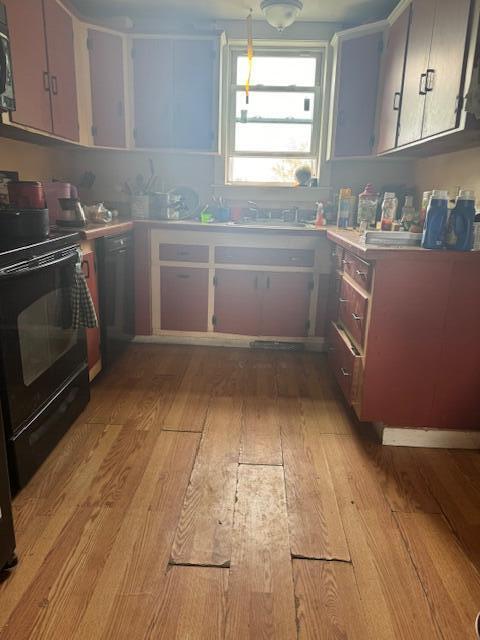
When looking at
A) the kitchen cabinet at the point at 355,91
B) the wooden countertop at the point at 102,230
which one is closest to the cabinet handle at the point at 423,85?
the kitchen cabinet at the point at 355,91

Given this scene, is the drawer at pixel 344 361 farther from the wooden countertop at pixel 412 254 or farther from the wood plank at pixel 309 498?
the wooden countertop at pixel 412 254

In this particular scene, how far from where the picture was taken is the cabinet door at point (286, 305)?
3053 mm

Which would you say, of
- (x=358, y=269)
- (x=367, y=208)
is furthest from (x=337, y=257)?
(x=358, y=269)

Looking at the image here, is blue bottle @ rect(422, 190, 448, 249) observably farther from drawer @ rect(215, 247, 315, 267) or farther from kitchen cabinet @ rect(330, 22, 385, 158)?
kitchen cabinet @ rect(330, 22, 385, 158)

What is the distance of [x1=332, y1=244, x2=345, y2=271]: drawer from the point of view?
2628mm

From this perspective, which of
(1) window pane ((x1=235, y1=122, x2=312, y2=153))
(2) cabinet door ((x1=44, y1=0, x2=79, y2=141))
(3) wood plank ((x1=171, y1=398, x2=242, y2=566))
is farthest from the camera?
(1) window pane ((x1=235, y1=122, x2=312, y2=153))

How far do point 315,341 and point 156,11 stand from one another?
101 inches

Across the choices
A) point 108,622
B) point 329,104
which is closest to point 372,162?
point 329,104

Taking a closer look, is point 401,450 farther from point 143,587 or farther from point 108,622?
point 108,622

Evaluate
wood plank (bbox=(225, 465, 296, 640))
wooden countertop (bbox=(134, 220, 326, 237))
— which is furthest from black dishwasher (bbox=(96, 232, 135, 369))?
wood plank (bbox=(225, 465, 296, 640))

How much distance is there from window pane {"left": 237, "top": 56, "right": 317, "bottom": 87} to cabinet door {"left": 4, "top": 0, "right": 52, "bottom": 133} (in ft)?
5.24

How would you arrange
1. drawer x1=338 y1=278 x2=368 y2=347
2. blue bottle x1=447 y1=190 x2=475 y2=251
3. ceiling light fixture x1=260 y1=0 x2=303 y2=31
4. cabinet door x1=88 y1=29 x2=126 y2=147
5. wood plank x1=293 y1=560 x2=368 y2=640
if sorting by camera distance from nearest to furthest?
wood plank x1=293 y1=560 x2=368 y2=640 → blue bottle x1=447 y1=190 x2=475 y2=251 → drawer x1=338 y1=278 x2=368 y2=347 → ceiling light fixture x1=260 y1=0 x2=303 y2=31 → cabinet door x1=88 y1=29 x2=126 y2=147

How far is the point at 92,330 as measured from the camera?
2412 millimetres

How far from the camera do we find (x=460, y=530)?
1505mm
